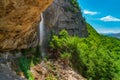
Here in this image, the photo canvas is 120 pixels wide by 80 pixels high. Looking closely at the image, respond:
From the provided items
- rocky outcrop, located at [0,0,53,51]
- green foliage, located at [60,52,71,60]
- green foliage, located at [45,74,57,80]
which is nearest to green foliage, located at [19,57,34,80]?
green foliage, located at [45,74,57,80]

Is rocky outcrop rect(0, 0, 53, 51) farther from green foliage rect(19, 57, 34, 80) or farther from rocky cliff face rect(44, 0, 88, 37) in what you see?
rocky cliff face rect(44, 0, 88, 37)

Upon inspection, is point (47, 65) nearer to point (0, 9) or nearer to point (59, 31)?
point (59, 31)

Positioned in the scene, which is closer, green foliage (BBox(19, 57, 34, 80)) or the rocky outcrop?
the rocky outcrop

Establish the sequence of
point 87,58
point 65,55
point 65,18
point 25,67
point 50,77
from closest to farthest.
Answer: point 25,67 < point 50,77 < point 65,55 < point 87,58 < point 65,18

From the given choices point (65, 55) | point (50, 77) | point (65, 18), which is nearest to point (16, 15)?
point (50, 77)

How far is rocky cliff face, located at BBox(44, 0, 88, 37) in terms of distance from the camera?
2819 centimetres

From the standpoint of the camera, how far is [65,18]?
1281 inches

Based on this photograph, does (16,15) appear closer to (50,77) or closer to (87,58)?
(50,77)

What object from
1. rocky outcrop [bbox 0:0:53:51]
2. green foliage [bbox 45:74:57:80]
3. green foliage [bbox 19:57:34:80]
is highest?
rocky outcrop [bbox 0:0:53:51]

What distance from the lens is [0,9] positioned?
1361cm

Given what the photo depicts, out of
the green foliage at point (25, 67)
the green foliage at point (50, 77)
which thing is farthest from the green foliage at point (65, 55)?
the green foliage at point (25, 67)

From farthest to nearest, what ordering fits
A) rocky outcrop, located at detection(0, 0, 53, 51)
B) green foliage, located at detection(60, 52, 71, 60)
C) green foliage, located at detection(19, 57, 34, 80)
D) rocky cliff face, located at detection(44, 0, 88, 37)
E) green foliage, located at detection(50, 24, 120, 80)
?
rocky cliff face, located at detection(44, 0, 88, 37)
green foliage, located at detection(50, 24, 120, 80)
green foliage, located at detection(60, 52, 71, 60)
green foliage, located at detection(19, 57, 34, 80)
rocky outcrop, located at detection(0, 0, 53, 51)

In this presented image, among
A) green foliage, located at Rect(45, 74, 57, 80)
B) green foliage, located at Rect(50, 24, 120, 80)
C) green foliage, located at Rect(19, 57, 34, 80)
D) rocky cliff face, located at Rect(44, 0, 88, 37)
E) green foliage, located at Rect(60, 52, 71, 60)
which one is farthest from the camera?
rocky cliff face, located at Rect(44, 0, 88, 37)

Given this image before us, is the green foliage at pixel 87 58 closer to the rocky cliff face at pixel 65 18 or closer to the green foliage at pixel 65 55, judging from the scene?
the green foliage at pixel 65 55
